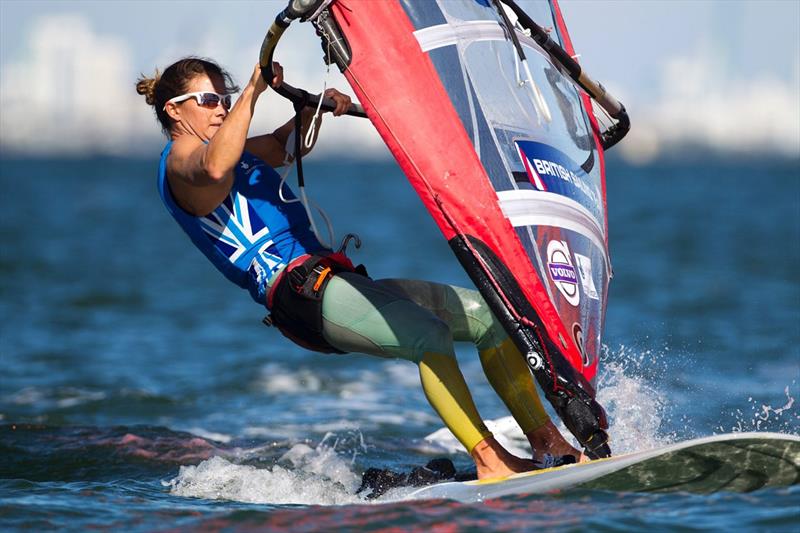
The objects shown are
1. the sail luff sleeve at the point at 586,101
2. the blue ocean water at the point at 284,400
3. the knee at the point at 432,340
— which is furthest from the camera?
the sail luff sleeve at the point at 586,101

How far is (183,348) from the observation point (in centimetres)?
1196

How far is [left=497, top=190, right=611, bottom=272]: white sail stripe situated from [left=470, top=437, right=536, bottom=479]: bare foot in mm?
938

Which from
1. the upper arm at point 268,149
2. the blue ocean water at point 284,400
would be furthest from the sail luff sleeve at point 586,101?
the upper arm at point 268,149

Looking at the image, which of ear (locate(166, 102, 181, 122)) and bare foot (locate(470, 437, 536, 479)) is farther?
ear (locate(166, 102, 181, 122))

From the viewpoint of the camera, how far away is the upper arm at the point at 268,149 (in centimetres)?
562

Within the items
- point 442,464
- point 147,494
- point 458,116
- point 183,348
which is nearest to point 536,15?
point 458,116

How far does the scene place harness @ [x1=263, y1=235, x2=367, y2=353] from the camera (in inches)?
197

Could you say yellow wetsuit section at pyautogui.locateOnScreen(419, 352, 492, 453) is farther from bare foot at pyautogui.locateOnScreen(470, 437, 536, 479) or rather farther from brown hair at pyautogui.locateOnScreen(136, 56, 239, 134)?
brown hair at pyautogui.locateOnScreen(136, 56, 239, 134)

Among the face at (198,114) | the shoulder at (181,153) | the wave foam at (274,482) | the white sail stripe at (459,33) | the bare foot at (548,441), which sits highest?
the white sail stripe at (459,33)

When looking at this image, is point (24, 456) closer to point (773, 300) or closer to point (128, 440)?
point (128, 440)

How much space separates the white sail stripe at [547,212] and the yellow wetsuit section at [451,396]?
0.67 meters

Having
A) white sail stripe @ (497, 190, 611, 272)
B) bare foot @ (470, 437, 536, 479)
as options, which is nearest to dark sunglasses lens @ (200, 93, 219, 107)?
white sail stripe @ (497, 190, 611, 272)

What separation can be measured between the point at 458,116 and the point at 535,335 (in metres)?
0.98

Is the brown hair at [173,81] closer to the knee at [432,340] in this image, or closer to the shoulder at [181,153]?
the shoulder at [181,153]
